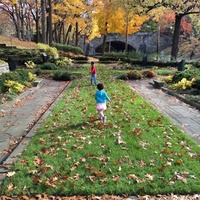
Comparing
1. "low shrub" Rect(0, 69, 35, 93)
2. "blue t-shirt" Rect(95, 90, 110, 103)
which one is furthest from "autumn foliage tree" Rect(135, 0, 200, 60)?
"blue t-shirt" Rect(95, 90, 110, 103)

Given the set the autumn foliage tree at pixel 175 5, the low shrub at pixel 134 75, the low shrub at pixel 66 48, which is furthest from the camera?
the low shrub at pixel 66 48

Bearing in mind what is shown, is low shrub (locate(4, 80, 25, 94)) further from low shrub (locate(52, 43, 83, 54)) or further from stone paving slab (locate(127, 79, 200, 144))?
low shrub (locate(52, 43, 83, 54))

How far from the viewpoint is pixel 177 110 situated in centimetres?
858

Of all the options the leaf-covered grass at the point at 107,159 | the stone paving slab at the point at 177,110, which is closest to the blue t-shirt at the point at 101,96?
the leaf-covered grass at the point at 107,159

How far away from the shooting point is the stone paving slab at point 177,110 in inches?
261

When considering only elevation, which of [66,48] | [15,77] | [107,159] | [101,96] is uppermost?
[66,48]

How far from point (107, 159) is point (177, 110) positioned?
15.5ft

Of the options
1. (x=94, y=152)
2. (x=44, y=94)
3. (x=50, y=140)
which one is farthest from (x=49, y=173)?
(x=44, y=94)

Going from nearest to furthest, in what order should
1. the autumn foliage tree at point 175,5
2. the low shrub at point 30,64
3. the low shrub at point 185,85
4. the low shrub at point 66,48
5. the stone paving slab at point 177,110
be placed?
the stone paving slab at point 177,110, the low shrub at point 185,85, the low shrub at point 30,64, the autumn foliage tree at point 175,5, the low shrub at point 66,48

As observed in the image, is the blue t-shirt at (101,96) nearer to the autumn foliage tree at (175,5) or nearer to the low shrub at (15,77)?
the low shrub at (15,77)

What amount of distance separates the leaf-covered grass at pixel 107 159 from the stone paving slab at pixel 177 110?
16.1 inches

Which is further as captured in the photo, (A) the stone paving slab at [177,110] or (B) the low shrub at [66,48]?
(B) the low shrub at [66,48]

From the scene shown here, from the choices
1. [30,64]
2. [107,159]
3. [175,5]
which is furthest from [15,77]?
[175,5]

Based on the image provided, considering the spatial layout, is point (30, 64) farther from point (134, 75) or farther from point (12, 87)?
point (12, 87)
